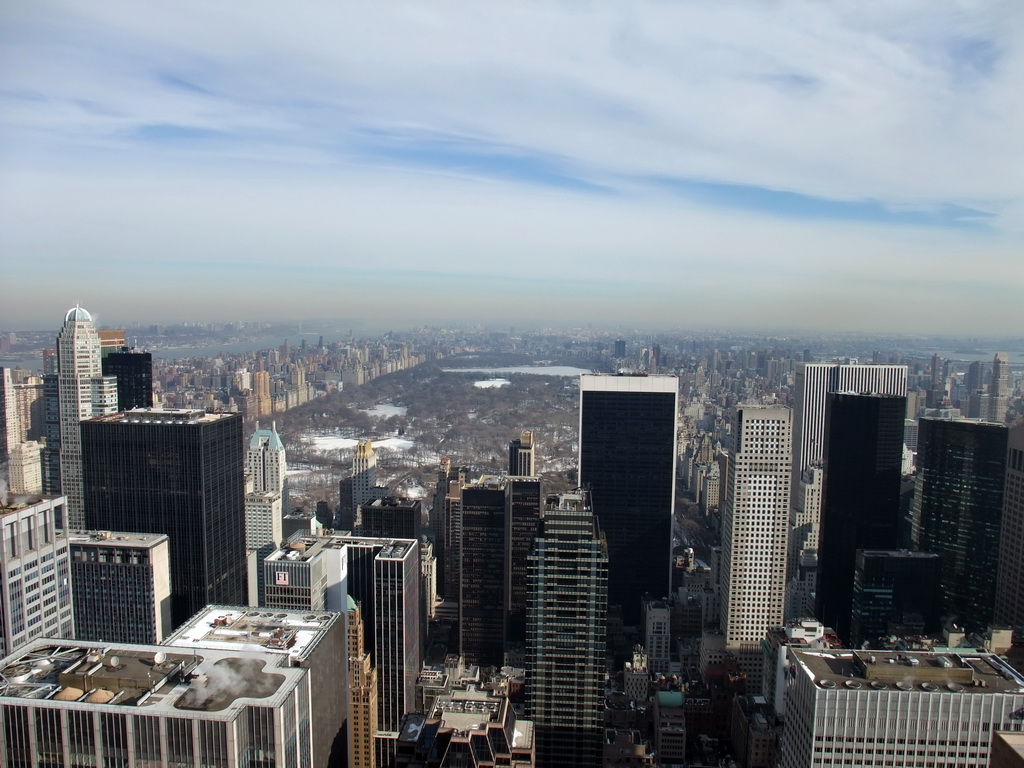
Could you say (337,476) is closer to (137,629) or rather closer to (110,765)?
(137,629)

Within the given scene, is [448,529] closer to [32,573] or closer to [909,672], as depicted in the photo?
[32,573]

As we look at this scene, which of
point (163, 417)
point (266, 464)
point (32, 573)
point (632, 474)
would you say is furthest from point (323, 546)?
point (266, 464)

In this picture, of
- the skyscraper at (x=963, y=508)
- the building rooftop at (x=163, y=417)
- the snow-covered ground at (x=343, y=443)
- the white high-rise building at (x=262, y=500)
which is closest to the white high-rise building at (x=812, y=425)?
the skyscraper at (x=963, y=508)

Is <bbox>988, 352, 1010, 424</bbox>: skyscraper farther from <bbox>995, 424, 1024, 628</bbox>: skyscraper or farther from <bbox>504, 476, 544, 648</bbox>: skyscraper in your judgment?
<bbox>504, 476, 544, 648</bbox>: skyscraper

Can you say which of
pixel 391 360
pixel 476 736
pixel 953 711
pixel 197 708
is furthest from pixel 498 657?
pixel 391 360

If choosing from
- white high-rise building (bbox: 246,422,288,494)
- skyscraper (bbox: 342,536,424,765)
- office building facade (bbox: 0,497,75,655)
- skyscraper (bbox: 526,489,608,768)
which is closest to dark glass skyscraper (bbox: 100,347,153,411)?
white high-rise building (bbox: 246,422,288,494)

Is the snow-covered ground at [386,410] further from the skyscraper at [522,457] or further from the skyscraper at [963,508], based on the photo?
the skyscraper at [963,508]
